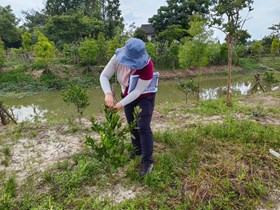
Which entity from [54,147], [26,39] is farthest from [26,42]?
[54,147]

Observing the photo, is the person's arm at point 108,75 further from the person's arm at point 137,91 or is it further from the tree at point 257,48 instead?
the tree at point 257,48

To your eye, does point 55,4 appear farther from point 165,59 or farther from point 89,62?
point 165,59

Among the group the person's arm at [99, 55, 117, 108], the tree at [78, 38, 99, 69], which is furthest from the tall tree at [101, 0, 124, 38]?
the person's arm at [99, 55, 117, 108]

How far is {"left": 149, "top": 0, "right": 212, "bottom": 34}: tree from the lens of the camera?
23.3 meters

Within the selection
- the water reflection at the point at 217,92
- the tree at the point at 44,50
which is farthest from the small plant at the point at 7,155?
the tree at the point at 44,50

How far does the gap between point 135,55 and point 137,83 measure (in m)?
0.22

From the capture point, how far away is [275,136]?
116 inches

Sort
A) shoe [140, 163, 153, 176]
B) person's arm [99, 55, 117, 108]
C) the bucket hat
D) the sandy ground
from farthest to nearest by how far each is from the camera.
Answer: the sandy ground
shoe [140, 163, 153, 176]
person's arm [99, 55, 117, 108]
the bucket hat

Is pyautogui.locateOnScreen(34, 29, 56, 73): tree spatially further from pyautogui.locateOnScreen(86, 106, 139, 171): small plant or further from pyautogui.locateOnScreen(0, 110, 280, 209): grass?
pyautogui.locateOnScreen(86, 106, 139, 171): small plant

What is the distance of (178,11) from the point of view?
23625mm

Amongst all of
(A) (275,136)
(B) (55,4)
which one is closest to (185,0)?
(B) (55,4)

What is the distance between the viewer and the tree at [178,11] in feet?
76.3

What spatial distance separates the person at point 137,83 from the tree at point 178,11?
22513mm

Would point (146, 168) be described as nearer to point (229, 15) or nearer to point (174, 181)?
point (174, 181)
